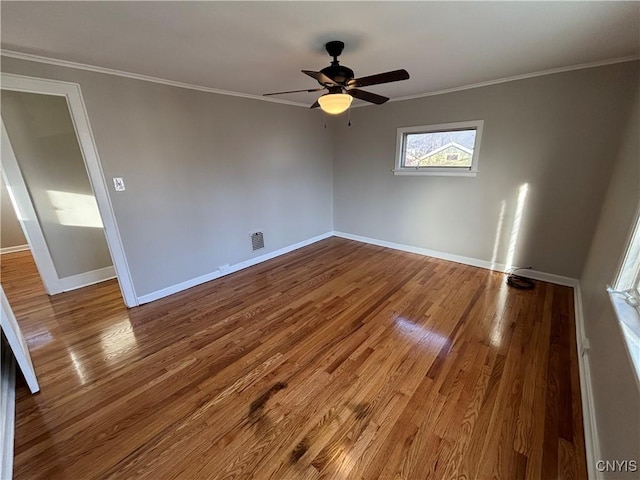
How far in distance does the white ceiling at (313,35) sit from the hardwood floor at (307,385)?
231 cm

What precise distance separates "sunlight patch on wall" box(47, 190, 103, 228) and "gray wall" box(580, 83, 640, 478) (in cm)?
477

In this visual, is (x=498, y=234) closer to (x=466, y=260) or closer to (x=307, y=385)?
(x=466, y=260)

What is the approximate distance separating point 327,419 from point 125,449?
1.14 m

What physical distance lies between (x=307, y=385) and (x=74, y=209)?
12.5 feet

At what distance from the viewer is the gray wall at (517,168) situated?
2.64 metres

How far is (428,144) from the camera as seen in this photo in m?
3.83

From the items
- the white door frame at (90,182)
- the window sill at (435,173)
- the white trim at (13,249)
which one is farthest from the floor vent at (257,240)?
the white trim at (13,249)

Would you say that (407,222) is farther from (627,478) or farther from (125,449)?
(125,449)

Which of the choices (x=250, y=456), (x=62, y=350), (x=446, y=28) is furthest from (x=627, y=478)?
(x=62, y=350)

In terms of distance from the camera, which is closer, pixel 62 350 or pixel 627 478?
pixel 627 478

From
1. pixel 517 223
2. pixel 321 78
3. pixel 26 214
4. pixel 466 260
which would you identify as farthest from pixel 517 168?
pixel 26 214

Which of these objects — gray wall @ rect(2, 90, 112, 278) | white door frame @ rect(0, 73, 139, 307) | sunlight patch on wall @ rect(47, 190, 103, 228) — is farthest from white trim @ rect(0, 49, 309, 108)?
sunlight patch on wall @ rect(47, 190, 103, 228)

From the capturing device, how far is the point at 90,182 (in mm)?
2539

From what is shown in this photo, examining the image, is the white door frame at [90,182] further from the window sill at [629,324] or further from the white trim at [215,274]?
the window sill at [629,324]
